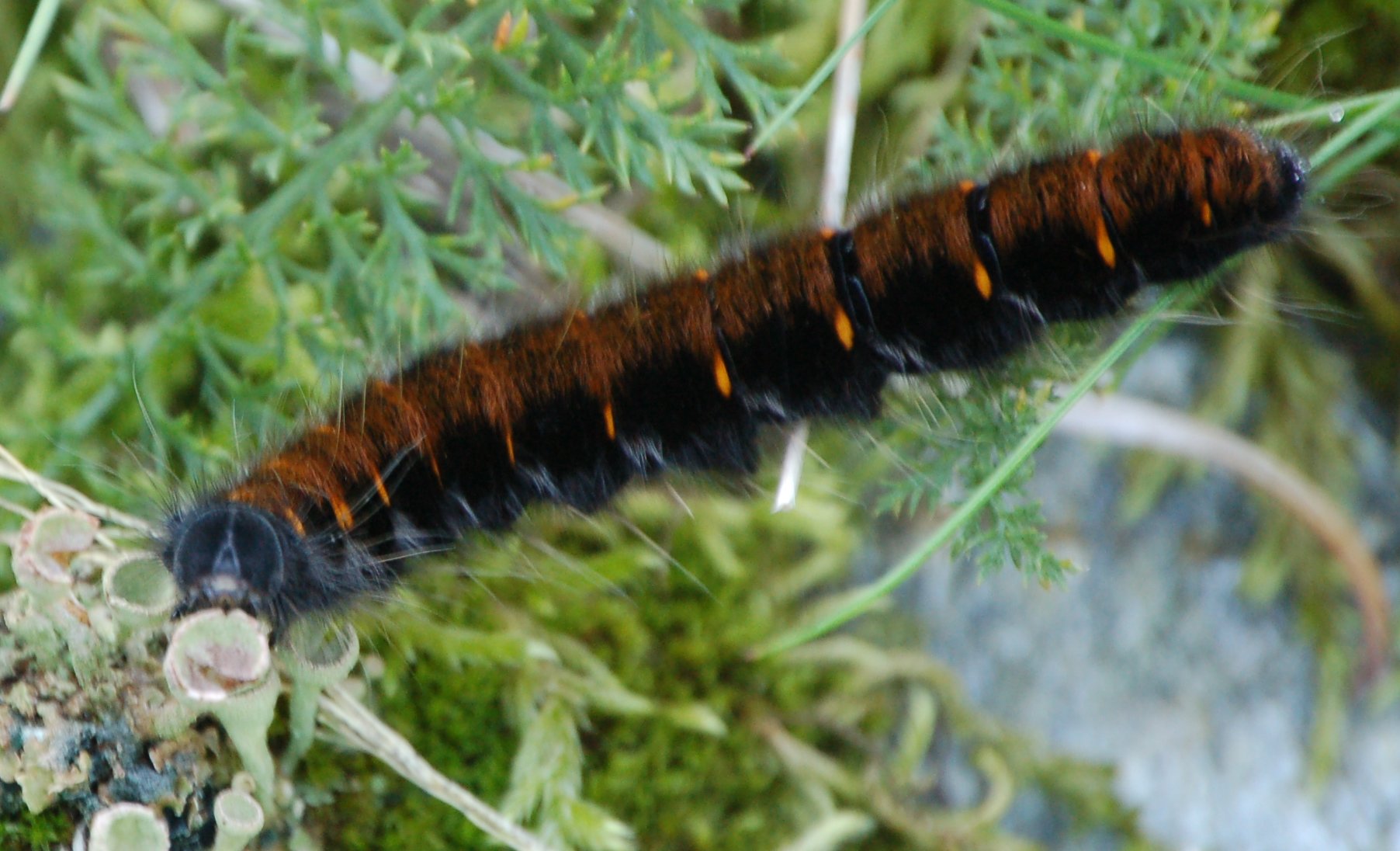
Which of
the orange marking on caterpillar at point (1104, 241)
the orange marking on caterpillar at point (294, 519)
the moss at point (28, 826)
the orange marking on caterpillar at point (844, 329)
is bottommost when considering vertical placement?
the moss at point (28, 826)

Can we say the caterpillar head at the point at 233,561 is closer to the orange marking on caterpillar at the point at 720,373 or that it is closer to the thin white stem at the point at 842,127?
the orange marking on caterpillar at the point at 720,373

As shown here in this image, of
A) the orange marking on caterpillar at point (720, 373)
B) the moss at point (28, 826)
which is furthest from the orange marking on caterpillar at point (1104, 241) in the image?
the moss at point (28, 826)

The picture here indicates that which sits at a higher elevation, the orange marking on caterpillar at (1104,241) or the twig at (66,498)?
the orange marking on caterpillar at (1104,241)

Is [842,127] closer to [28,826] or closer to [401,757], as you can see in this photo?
[401,757]

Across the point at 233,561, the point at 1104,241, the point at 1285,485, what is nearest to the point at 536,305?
the point at 233,561

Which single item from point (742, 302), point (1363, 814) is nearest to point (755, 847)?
point (742, 302)

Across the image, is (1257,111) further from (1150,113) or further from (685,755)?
(685,755)

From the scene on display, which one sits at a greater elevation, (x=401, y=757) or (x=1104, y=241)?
(x=1104, y=241)
